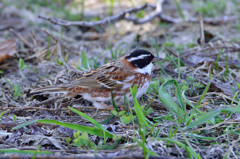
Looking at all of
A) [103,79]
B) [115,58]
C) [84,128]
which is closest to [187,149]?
[84,128]

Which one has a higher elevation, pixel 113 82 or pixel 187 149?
pixel 113 82

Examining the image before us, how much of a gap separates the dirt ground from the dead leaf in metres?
0.02

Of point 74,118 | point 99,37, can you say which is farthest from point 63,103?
point 99,37

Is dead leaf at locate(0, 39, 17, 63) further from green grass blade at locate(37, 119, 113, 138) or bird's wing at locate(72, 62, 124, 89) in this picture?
green grass blade at locate(37, 119, 113, 138)

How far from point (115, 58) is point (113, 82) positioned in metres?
1.54

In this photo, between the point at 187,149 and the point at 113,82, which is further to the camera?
the point at 113,82

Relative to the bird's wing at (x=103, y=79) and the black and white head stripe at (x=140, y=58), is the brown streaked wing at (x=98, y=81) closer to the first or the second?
the bird's wing at (x=103, y=79)

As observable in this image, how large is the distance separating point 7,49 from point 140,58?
302 centimetres

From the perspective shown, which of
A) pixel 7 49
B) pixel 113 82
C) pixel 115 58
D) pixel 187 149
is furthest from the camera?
pixel 7 49

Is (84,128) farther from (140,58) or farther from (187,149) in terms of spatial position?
(140,58)

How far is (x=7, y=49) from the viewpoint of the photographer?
21.3ft

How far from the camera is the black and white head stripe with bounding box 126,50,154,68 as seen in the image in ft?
16.0

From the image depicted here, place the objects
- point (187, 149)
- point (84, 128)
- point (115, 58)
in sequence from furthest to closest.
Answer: point (115, 58), point (84, 128), point (187, 149)

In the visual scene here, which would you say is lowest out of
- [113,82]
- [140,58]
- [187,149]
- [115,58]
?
[187,149]
